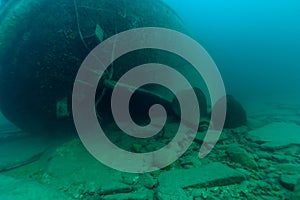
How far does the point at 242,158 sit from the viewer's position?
2326mm

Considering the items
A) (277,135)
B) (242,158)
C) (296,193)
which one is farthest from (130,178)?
(277,135)

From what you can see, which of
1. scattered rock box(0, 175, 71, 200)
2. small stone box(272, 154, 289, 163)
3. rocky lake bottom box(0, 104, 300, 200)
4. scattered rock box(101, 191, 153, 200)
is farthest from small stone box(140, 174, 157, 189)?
small stone box(272, 154, 289, 163)

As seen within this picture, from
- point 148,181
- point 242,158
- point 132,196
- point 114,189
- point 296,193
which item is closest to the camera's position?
point 296,193

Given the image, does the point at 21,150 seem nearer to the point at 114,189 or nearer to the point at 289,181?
the point at 114,189

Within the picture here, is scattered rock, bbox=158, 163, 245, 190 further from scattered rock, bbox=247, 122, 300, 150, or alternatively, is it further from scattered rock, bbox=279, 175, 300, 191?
scattered rock, bbox=247, 122, 300, 150

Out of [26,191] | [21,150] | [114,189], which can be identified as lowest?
[21,150]

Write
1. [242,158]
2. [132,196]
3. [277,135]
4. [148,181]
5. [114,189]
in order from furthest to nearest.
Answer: [277,135] → [242,158] → [148,181] → [114,189] → [132,196]

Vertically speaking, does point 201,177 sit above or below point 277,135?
below

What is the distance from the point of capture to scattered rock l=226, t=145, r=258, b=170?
2256 mm

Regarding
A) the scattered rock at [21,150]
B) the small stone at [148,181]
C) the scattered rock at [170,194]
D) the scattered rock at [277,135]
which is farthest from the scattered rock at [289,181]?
the scattered rock at [21,150]

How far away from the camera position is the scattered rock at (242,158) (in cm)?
226

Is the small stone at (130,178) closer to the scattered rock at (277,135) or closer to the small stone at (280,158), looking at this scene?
the small stone at (280,158)

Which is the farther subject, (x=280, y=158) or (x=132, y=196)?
(x=280, y=158)

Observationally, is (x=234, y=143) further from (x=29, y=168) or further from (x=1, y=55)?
(x=1, y=55)
